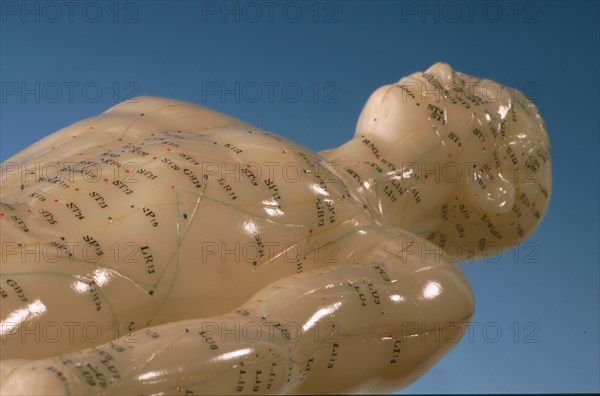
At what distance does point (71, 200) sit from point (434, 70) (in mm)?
1156

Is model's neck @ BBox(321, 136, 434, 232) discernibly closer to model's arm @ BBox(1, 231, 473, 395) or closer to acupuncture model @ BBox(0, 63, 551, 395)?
acupuncture model @ BBox(0, 63, 551, 395)

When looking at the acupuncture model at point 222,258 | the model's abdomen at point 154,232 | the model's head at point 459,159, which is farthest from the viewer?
the model's head at point 459,159

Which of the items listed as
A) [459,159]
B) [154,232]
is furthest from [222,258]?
[459,159]

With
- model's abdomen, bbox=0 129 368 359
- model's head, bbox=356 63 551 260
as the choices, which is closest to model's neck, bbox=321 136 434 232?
model's head, bbox=356 63 551 260

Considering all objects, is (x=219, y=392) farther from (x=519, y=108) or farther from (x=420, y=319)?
(x=519, y=108)

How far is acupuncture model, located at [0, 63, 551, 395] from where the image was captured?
1957 millimetres

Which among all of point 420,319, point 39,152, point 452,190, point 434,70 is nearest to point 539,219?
point 452,190

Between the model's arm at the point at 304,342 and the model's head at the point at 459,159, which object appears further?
the model's head at the point at 459,159

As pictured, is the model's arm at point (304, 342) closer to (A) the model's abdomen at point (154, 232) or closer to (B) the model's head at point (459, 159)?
(A) the model's abdomen at point (154, 232)

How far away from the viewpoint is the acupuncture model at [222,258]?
1.96 meters

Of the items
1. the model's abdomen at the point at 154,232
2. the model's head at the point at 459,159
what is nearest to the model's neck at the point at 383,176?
the model's head at the point at 459,159

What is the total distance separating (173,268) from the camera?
87.2 inches

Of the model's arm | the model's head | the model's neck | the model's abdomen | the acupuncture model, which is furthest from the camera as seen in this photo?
the model's head

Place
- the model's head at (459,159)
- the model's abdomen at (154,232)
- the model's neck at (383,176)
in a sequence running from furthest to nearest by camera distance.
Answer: the model's head at (459,159), the model's neck at (383,176), the model's abdomen at (154,232)
